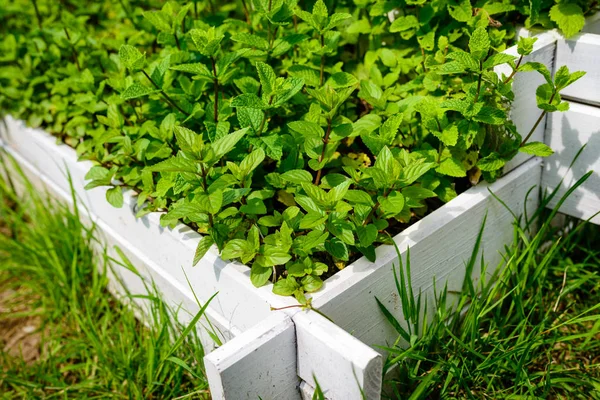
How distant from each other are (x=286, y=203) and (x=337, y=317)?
0.38 metres

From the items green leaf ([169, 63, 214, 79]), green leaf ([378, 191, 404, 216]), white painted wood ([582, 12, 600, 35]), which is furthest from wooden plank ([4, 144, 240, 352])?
white painted wood ([582, 12, 600, 35])

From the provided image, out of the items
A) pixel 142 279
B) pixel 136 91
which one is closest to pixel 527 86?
pixel 136 91

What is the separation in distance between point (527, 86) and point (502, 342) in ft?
Result: 2.46

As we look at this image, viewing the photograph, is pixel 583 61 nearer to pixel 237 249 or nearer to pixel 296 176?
pixel 296 176

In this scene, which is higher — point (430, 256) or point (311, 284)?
point (311, 284)

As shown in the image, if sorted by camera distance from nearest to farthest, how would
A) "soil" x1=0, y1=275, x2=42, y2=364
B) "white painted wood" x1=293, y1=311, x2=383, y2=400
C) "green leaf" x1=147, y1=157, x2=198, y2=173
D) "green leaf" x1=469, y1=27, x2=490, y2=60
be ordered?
"white painted wood" x1=293, y1=311, x2=383, y2=400, "green leaf" x1=147, y1=157, x2=198, y2=173, "green leaf" x1=469, y1=27, x2=490, y2=60, "soil" x1=0, y1=275, x2=42, y2=364

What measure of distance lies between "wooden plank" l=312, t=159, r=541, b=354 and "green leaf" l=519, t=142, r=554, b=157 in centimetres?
15

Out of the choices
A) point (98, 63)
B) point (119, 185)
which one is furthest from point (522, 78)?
point (98, 63)

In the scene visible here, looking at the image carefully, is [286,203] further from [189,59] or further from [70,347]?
[70,347]

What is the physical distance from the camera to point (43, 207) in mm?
2590

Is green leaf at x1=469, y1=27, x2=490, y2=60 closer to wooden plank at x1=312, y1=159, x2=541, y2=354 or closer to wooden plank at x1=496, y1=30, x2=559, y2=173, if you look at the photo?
wooden plank at x1=496, y1=30, x2=559, y2=173

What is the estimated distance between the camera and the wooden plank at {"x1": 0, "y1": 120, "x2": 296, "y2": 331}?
1.55m

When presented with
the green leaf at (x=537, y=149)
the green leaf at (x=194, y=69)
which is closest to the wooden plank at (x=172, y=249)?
the green leaf at (x=194, y=69)

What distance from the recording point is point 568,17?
1780 millimetres
